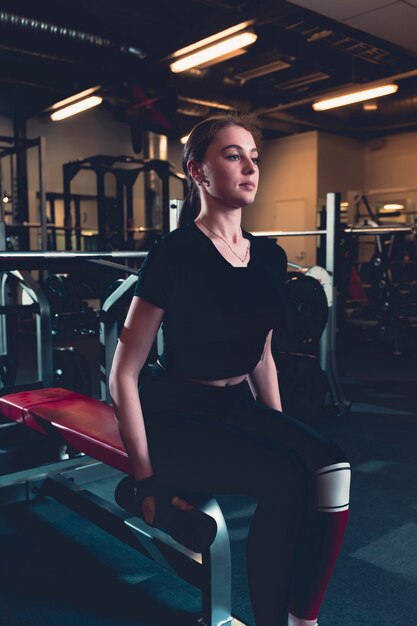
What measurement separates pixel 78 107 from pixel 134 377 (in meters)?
6.32

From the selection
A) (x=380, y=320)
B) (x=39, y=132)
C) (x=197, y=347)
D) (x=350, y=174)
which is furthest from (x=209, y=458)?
(x=350, y=174)

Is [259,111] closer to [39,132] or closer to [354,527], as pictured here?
[39,132]

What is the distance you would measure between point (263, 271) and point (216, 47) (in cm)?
443

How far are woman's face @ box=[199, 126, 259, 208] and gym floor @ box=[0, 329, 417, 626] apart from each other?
98 cm

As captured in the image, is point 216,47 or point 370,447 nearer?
point 370,447

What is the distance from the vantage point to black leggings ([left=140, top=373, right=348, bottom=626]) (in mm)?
970

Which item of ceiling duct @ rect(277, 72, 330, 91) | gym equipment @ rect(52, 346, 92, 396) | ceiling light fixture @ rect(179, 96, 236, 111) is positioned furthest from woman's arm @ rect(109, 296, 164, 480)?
ceiling duct @ rect(277, 72, 330, 91)

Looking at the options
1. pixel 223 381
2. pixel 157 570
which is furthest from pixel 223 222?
pixel 157 570

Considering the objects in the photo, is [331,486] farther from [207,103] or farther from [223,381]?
[207,103]

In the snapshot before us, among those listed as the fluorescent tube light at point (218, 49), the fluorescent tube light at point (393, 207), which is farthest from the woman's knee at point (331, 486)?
the fluorescent tube light at point (393, 207)

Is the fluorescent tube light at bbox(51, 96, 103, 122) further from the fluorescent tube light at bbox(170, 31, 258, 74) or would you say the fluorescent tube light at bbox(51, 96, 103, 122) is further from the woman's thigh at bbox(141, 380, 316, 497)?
the woman's thigh at bbox(141, 380, 316, 497)

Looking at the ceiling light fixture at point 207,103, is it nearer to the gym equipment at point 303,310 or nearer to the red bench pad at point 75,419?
the gym equipment at point 303,310

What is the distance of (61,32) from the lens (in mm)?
4859

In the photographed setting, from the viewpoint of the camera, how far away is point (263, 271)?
1125 millimetres
